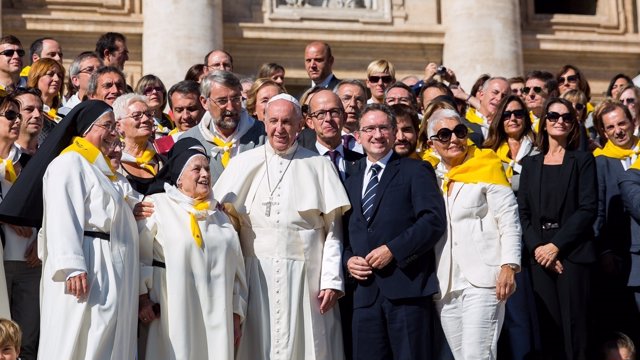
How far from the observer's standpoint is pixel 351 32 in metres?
16.6

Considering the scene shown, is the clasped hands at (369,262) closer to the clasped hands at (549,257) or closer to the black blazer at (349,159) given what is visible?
the black blazer at (349,159)

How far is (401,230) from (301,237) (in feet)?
2.11

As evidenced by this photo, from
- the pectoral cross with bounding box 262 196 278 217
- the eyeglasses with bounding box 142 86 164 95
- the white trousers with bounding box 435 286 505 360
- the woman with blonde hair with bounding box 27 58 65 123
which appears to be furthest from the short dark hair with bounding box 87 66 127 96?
the white trousers with bounding box 435 286 505 360

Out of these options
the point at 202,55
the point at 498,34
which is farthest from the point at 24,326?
the point at 498,34

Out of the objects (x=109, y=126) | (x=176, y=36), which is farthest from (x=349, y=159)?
(x=176, y=36)

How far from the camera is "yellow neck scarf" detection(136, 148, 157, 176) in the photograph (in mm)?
8430

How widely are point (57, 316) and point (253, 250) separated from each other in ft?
4.52

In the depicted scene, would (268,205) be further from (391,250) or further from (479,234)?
(479,234)

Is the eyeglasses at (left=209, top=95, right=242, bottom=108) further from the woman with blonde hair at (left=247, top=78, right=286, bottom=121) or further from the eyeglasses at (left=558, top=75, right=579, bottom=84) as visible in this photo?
the eyeglasses at (left=558, top=75, right=579, bottom=84)

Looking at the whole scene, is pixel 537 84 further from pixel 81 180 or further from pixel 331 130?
pixel 81 180

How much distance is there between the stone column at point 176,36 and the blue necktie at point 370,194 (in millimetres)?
7560

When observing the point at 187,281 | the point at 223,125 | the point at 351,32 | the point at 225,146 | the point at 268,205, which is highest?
the point at 351,32

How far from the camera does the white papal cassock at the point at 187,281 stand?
7449 millimetres

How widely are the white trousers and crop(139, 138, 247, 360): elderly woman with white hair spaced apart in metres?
1.35
